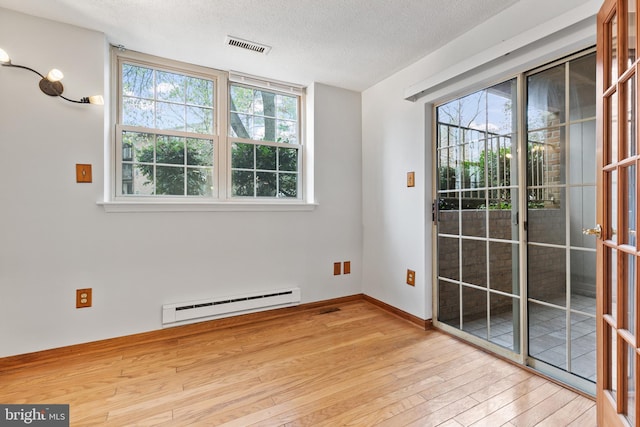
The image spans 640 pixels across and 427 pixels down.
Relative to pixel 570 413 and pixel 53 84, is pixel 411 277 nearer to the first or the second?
pixel 570 413

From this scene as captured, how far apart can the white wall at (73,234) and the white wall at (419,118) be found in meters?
1.22

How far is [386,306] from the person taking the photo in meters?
2.89

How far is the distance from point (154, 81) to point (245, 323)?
2.18 m

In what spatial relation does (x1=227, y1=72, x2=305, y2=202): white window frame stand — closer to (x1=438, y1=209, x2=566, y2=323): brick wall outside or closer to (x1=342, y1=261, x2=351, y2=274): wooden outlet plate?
(x1=342, y1=261, x2=351, y2=274): wooden outlet plate

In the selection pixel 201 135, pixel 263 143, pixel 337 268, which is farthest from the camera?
pixel 337 268

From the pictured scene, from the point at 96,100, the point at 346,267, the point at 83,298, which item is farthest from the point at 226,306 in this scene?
the point at 96,100

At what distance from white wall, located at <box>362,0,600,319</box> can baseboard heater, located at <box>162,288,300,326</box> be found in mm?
931

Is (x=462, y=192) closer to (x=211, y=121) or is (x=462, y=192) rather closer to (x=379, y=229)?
(x=379, y=229)

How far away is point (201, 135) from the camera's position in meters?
2.58

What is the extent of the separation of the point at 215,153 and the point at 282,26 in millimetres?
1173

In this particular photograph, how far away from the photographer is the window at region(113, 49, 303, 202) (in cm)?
238

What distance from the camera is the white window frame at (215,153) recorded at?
90.0 inches

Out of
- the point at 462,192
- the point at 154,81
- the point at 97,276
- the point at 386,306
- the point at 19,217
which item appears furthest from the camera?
the point at 386,306

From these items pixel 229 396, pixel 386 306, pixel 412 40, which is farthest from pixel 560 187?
pixel 229 396
